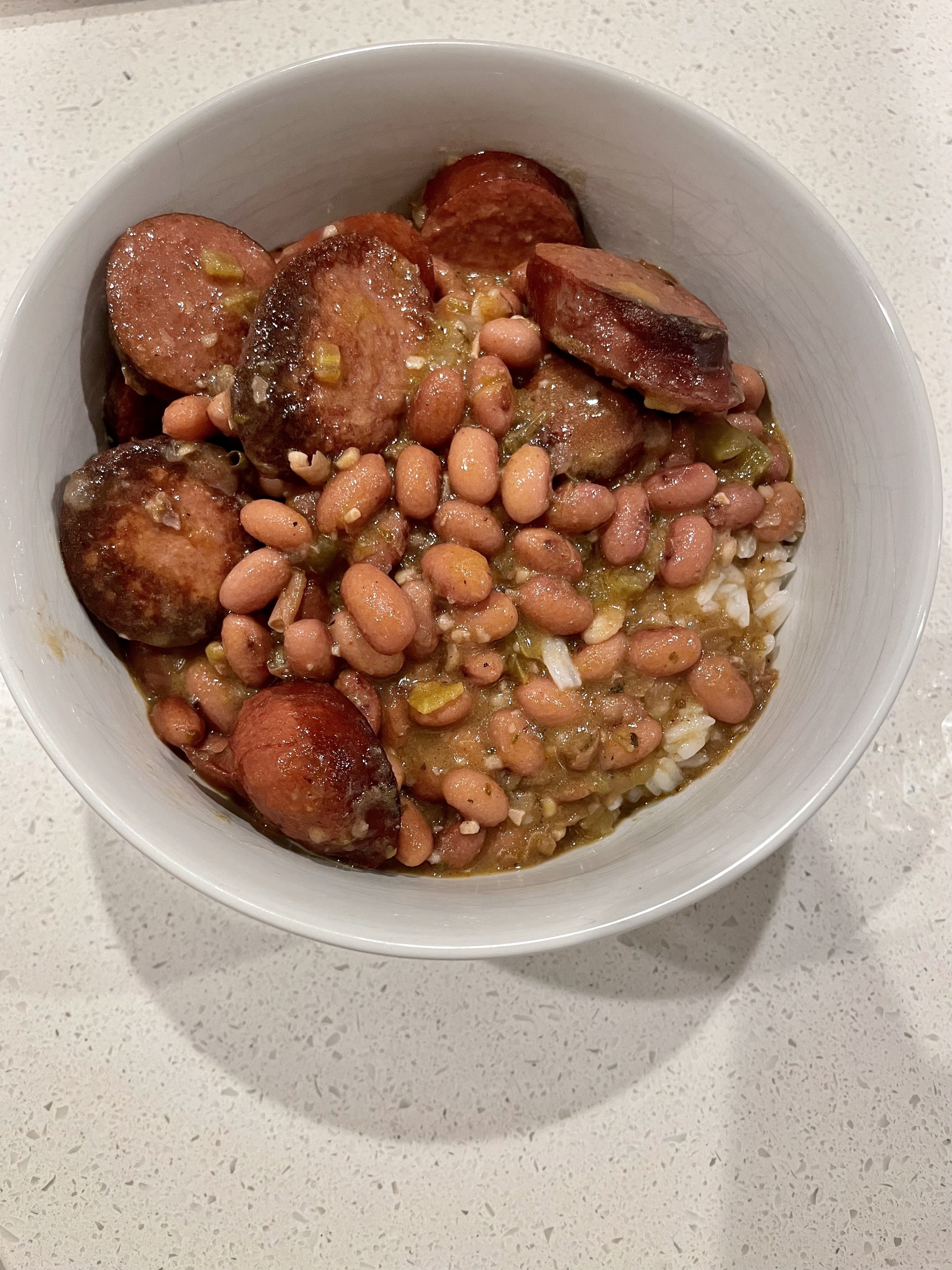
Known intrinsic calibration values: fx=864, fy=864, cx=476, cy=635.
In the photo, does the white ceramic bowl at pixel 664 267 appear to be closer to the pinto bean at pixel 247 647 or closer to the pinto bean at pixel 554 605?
the pinto bean at pixel 247 647

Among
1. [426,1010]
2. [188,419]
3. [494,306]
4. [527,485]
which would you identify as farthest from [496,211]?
[426,1010]

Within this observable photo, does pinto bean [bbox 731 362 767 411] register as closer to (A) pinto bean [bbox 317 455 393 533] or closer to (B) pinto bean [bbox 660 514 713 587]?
(B) pinto bean [bbox 660 514 713 587]

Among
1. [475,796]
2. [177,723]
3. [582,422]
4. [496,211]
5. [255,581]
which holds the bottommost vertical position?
[177,723]

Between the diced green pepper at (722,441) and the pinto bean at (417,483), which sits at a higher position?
the diced green pepper at (722,441)

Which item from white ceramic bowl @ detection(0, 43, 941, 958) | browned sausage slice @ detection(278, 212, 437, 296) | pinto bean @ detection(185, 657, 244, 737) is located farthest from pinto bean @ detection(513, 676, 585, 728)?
browned sausage slice @ detection(278, 212, 437, 296)

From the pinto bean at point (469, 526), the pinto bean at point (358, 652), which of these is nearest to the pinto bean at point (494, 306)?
the pinto bean at point (469, 526)

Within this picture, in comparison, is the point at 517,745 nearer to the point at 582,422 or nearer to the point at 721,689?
the point at 721,689
